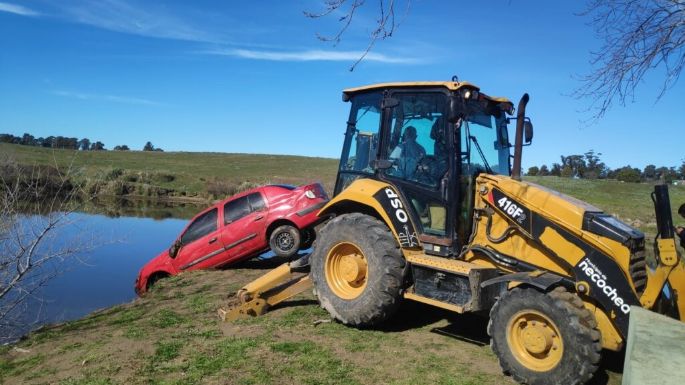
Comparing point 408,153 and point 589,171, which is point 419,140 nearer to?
point 408,153

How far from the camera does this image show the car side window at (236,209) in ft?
37.5

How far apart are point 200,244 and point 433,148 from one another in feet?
22.4

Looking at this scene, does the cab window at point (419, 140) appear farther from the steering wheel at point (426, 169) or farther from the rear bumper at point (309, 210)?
the rear bumper at point (309, 210)

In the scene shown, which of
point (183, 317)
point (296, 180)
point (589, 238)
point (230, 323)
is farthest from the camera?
point (296, 180)

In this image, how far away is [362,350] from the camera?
229 inches

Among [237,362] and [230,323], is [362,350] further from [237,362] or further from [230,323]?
[230,323]

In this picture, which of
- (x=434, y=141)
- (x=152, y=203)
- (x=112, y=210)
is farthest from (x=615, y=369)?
(x=152, y=203)

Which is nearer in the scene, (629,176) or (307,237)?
(307,237)

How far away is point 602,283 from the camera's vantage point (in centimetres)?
506

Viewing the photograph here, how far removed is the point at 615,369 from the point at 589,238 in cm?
137

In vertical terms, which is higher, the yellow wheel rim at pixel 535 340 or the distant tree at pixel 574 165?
the distant tree at pixel 574 165

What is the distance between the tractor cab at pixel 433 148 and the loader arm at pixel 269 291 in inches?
60.0

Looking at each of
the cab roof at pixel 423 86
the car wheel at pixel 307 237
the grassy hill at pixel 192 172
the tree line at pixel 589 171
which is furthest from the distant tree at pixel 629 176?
the cab roof at pixel 423 86

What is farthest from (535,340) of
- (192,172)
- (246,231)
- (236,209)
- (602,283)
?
(192,172)
